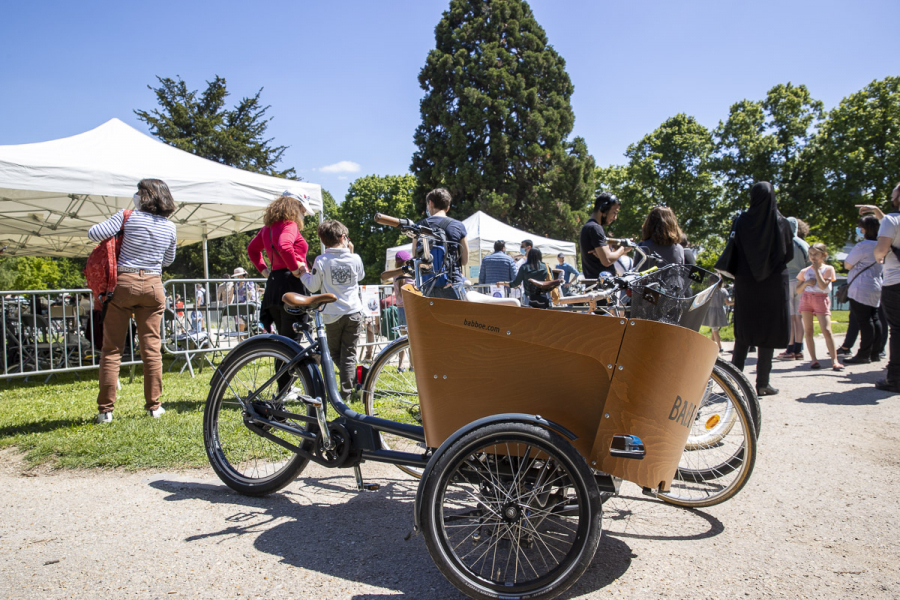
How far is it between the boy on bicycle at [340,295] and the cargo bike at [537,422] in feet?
9.31

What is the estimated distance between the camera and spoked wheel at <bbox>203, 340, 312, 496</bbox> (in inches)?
123

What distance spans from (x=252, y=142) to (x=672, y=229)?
40.0 metres

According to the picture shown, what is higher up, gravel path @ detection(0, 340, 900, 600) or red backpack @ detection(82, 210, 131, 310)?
red backpack @ detection(82, 210, 131, 310)

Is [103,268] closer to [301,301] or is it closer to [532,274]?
[301,301]

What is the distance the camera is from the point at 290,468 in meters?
3.09

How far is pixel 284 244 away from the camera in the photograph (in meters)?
4.72

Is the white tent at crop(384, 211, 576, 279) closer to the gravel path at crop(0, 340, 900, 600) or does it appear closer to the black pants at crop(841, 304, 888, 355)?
the black pants at crop(841, 304, 888, 355)

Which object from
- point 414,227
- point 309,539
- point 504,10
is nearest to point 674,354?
point 414,227

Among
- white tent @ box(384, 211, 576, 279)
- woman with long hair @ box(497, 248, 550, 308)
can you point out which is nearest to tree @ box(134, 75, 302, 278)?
white tent @ box(384, 211, 576, 279)

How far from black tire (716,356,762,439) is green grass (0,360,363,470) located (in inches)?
81.1

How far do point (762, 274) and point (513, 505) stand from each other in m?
3.94

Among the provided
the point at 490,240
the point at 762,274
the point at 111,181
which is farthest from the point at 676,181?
the point at 111,181

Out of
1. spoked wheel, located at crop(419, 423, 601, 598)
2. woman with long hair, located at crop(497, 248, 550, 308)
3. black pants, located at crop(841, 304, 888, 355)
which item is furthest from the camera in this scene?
woman with long hair, located at crop(497, 248, 550, 308)

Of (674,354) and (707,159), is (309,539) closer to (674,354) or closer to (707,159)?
(674,354)
